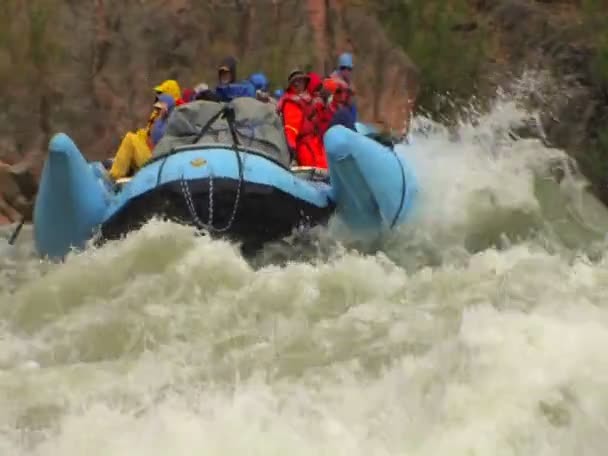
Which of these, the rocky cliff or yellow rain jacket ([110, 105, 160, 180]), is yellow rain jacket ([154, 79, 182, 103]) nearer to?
yellow rain jacket ([110, 105, 160, 180])

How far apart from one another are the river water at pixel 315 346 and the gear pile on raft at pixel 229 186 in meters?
0.14

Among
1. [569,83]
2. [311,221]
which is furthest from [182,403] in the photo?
[569,83]

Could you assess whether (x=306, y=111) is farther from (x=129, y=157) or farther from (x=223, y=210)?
(x=223, y=210)

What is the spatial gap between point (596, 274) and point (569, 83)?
20.5 ft

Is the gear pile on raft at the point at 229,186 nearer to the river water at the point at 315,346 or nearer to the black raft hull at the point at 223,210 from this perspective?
the black raft hull at the point at 223,210

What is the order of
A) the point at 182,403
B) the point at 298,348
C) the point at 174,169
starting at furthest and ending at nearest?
the point at 174,169, the point at 298,348, the point at 182,403

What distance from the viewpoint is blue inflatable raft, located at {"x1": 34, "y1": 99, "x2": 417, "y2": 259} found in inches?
166

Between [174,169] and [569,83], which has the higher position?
[174,169]

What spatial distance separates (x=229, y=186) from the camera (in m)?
4.19

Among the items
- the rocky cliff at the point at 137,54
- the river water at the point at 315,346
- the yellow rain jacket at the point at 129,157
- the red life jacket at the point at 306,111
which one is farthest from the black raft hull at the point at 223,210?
the rocky cliff at the point at 137,54

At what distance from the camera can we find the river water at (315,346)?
94.3 inches

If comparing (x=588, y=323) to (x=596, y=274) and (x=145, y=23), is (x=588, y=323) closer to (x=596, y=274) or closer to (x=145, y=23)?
(x=596, y=274)

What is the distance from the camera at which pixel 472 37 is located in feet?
34.1

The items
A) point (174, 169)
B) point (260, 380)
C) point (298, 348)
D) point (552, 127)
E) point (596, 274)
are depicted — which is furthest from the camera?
point (552, 127)
